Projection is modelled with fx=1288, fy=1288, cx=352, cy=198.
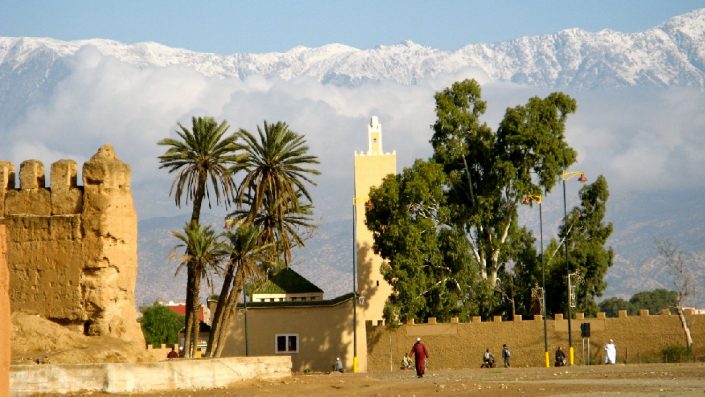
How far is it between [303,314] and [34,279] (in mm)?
33757

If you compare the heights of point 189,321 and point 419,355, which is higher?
point 189,321

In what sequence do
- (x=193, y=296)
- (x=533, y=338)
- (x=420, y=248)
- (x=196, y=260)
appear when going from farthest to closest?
(x=420, y=248)
(x=533, y=338)
(x=193, y=296)
(x=196, y=260)

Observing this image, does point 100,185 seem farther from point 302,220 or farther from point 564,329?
point 564,329

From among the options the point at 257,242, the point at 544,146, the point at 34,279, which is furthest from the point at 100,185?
the point at 544,146

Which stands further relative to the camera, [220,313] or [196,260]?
[220,313]

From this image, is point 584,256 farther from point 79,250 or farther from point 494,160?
point 79,250

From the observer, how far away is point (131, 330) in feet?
115

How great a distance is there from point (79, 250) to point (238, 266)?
54.7 feet

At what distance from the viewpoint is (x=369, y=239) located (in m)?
80.3

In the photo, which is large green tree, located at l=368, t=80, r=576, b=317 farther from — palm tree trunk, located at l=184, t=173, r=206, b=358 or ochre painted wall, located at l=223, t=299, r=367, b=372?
palm tree trunk, located at l=184, t=173, r=206, b=358

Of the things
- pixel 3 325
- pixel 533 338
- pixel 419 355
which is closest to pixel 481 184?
pixel 533 338

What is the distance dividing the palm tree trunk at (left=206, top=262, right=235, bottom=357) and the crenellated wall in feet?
50.9

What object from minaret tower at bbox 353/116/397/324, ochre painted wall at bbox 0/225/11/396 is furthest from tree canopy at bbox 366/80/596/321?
ochre painted wall at bbox 0/225/11/396

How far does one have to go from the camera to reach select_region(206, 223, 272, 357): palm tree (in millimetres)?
50438
